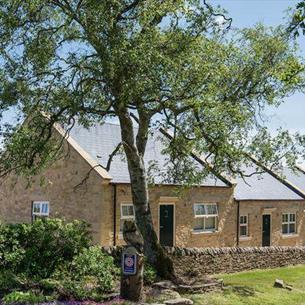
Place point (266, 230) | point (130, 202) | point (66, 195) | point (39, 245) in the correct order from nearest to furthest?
point (39, 245), point (130, 202), point (66, 195), point (266, 230)

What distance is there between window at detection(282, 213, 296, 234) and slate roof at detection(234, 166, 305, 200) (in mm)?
1215

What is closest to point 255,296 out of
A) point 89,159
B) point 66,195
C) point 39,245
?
point 39,245

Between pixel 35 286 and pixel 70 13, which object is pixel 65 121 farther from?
pixel 35 286

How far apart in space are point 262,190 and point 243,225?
3320 millimetres

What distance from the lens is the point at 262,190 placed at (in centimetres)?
3303

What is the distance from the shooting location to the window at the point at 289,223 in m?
34.0

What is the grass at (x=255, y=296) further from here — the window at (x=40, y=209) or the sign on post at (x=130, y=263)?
the window at (x=40, y=209)

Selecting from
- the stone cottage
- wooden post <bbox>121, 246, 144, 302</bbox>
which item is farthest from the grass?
the stone cottage

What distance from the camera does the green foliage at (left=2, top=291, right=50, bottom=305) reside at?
33.6 feet

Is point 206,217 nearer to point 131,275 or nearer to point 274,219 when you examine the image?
point 274,219

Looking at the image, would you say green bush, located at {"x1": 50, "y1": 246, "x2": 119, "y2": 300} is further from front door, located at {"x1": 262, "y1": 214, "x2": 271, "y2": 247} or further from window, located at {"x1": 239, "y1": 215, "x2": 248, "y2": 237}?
front door, located at {"x1": 262, "y1": 214, "x2": 271, "y2": 247}

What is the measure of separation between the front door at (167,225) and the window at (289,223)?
414 inches

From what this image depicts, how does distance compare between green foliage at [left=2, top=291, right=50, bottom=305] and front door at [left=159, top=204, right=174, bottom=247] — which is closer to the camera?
green foliage at [left=2, top=291, right=50, bottom=305]

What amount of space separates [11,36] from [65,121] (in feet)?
8.38
